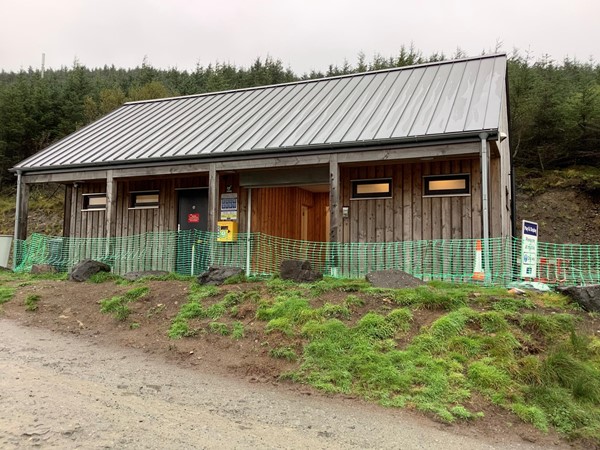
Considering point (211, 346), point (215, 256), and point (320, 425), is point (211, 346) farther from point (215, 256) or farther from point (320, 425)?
point (215, 256)

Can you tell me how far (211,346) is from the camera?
261 inches

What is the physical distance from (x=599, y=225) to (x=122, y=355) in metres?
20.8

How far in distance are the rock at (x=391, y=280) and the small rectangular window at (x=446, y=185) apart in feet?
11.8

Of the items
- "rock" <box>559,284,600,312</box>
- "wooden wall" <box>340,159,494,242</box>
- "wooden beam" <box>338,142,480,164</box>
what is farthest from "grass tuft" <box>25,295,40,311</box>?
"rock" <box>559,284,600,312</box>

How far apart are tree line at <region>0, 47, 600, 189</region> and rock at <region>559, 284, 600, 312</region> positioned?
1829 centimetres

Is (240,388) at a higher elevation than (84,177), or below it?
below

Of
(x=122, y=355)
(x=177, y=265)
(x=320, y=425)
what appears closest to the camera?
(x=320, y=425)

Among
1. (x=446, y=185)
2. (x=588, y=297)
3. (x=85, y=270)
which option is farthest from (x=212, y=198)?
(x=588, y=297)

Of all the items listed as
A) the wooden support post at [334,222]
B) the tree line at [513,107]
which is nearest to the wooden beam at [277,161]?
the wooden support post at [334,222]

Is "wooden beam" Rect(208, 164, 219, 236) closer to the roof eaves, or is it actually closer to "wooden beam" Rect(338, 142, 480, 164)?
the roof eaves

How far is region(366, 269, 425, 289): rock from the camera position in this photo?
25.9 ft

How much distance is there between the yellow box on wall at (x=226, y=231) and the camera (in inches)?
471

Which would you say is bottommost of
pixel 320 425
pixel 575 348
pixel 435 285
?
pixel 320 425

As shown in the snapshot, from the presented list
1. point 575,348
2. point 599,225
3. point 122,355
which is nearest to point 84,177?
point 122,355
